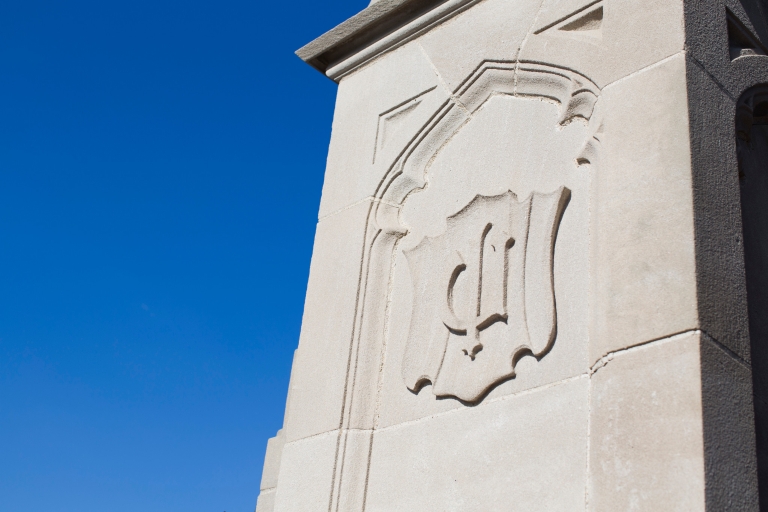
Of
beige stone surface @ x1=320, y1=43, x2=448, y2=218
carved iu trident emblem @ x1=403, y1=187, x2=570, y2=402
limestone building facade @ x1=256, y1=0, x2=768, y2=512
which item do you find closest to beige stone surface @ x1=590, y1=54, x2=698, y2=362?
limestone building facade @ x1=256, y1=0, x2=768, y2=512

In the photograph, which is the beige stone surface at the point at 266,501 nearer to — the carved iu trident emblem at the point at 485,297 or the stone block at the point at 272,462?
the stone block at the point at 272,462

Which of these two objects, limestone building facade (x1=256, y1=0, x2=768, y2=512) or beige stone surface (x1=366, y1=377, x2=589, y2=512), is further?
beige stone surface (x1=366, y1=377, x2=589, y2=512)

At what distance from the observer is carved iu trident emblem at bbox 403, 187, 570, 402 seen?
3.70 meters

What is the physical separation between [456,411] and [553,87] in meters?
1.44

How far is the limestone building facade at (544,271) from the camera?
9.86 ft

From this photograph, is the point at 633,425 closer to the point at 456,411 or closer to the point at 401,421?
the point at 456,411

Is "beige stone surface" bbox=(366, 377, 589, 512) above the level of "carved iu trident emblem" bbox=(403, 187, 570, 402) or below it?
below

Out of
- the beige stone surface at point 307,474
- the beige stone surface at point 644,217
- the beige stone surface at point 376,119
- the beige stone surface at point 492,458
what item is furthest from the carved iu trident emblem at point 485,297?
the beige stone surface at point 376,119

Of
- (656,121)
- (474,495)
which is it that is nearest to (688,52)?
(656,121)

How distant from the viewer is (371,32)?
529 cm

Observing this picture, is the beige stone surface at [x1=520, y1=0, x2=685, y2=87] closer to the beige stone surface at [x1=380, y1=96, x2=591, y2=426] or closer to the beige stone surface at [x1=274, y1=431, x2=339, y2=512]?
the beige stone surface at [x1=380, y1=96, x2=591, y2=426]

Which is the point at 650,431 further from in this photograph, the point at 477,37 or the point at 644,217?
the point at 477,37

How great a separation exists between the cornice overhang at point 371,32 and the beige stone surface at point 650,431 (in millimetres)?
2421

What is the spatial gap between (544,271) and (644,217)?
0.53 meters
